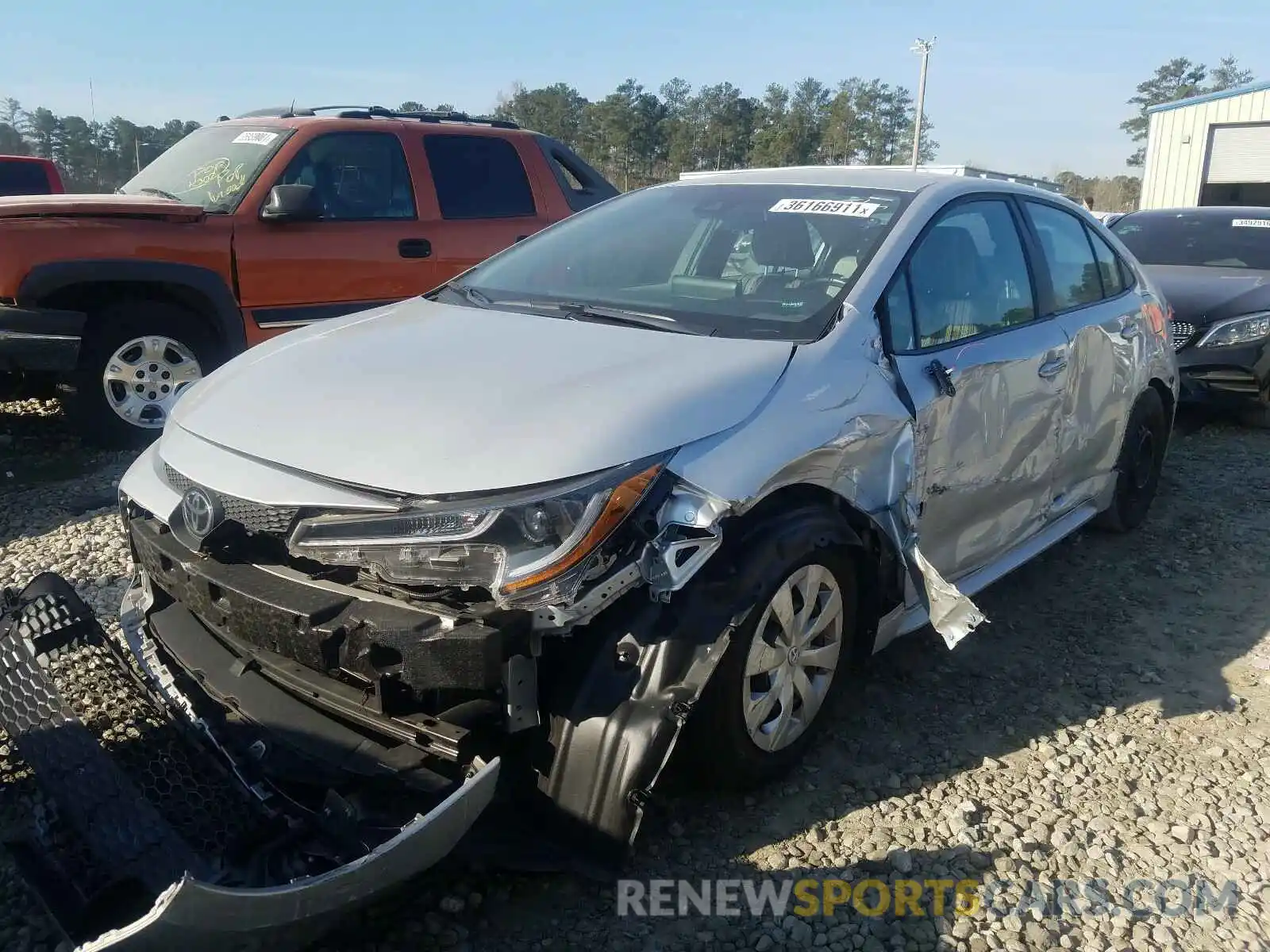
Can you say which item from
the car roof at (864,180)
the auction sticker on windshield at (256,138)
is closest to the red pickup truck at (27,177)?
the auction sticker on windshield at (256,138)

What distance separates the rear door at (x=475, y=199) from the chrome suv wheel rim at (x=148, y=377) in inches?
64.6

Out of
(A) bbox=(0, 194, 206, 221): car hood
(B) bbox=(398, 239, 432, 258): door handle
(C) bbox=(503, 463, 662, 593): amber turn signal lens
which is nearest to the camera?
(C) bbox=(503, 463, 662, 593): amber turn signal lens

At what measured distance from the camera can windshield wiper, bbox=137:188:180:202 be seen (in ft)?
21.3

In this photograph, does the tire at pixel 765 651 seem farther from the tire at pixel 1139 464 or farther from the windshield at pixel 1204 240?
the windshield at pixel 1204 240

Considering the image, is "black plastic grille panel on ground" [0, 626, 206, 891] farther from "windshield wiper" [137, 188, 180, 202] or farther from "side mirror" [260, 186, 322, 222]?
"windshield wiper" [137, 188, 180, 202]

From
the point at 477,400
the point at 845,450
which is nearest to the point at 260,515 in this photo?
the point at 477,400

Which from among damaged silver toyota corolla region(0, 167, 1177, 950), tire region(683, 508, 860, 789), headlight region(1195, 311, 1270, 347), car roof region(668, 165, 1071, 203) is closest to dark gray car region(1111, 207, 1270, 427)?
headlight region(1195, 311, 1270, 347)

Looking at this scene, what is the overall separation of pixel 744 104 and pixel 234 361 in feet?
143

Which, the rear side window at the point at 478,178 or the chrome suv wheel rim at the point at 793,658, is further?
the rear side window at the point at 478,178

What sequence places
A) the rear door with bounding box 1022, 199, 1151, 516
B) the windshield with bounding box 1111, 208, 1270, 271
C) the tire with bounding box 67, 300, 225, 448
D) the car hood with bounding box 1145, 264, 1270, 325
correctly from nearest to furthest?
the rear door with bounding box 1022, 199, 1151, 516 → the tire with bounding box 67, 300, 225, 448 → the car hood with bounding box 1145, 264, 1270, 325 → the windshield with bounding box 1111, 208, 1270, 271

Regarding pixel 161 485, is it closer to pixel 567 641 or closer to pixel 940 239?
pixel 567 641

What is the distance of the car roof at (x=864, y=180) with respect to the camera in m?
3.71

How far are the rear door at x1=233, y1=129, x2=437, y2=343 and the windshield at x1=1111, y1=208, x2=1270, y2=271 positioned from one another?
18.7 ft

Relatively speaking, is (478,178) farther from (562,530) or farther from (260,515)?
(562,530)
